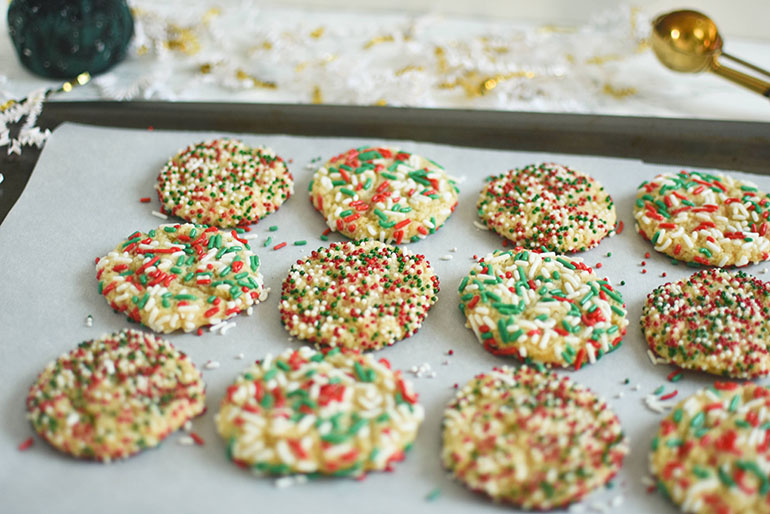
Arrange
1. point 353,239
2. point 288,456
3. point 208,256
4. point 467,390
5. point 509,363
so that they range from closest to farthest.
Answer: point 288,456 < point 467,390 < point 509,363 < point 208,256 < point 353,239

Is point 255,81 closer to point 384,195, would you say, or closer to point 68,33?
point 68,33

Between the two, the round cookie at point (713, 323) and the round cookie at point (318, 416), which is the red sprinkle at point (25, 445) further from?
the round cookie at point (713, 323)

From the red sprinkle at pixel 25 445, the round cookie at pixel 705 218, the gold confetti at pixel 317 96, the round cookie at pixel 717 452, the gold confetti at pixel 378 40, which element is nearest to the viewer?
the round cookie at pixel 717 452

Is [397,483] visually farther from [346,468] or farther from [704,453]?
[704,453]

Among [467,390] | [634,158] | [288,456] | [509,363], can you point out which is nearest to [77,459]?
[288,456]

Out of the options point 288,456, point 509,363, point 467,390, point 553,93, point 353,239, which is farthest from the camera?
point 553,93

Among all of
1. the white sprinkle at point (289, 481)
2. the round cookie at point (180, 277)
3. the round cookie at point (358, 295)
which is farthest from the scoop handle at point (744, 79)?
the white sprinkle at point (289, 481)

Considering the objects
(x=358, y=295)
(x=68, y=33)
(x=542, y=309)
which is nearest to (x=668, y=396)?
(x=542, y=309)
